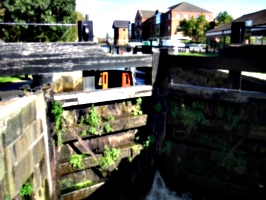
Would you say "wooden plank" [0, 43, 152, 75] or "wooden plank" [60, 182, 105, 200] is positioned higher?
"wooden plank" [0, 43, 152, 75]

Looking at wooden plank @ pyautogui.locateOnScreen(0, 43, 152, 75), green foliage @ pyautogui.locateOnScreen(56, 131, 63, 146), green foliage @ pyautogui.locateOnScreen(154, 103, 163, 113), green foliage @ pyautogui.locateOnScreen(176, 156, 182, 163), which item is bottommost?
green foliage @ pyautogui.locateOnScreen(176, 156, 182, 163)

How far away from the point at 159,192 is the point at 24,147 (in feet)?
14.7

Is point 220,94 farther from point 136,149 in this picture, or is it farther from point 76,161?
point 76,161

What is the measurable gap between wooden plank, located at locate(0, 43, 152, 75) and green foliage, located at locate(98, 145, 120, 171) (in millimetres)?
2231

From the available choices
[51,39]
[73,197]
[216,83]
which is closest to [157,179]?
[73,197]

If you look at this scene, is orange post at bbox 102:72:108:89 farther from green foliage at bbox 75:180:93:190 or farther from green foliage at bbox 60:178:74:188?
green foliage at bbox 60:178:74:188

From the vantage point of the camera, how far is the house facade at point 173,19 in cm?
6475

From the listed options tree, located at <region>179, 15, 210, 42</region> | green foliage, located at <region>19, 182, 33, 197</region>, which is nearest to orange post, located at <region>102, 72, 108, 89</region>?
green foliage, located at <region>19, 182, 33, 197</region>

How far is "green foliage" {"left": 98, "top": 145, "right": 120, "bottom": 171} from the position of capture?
6949 millimetres

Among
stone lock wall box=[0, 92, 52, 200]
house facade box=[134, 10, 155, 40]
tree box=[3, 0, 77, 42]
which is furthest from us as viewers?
house facade box=[134, 10, 155, 40]

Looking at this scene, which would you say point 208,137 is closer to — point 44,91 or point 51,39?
point 44,91

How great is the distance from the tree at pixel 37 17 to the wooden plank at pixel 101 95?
18.7 m

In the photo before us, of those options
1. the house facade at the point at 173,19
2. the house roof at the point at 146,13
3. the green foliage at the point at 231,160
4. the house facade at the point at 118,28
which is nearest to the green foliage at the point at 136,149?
the green foliage at the point at 231,160

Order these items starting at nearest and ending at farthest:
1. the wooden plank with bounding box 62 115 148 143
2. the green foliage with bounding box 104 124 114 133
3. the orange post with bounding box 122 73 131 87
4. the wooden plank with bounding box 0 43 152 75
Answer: the wooden plank with bounding box 0 43 152 75, the wooden plank with bounding box 62 115 148 143, the green foliage with bounding box 104 124 114 133, the orange post with bounding box 122 73 131 87
